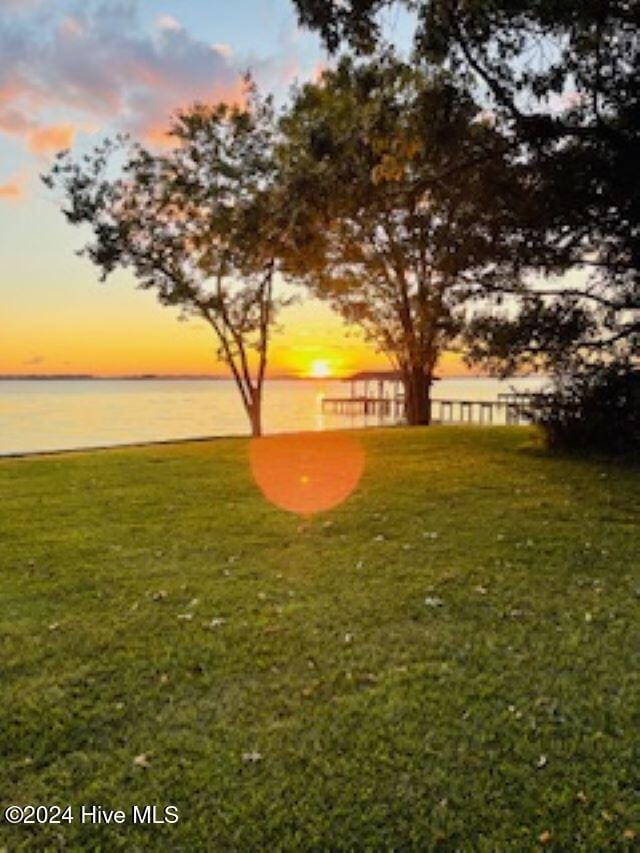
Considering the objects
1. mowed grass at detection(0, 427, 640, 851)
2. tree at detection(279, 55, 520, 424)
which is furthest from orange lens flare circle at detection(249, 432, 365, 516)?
tree at detection(279, 55, 520, 424)

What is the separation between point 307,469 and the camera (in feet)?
41.4

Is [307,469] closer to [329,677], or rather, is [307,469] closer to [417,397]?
[329,677]

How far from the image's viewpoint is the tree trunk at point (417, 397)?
22.5 metres

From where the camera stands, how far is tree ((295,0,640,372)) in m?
9.02

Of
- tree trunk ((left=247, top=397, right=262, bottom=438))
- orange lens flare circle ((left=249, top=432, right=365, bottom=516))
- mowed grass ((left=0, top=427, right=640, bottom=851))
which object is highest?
tree trunk ((left=247, top=397, right=262, bottom=438))

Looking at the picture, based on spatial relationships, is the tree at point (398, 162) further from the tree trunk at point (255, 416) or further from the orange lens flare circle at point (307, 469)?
the tree trunk at point (255, 416)

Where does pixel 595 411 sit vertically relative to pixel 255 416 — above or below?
above

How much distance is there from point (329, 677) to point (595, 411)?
9.99 metres

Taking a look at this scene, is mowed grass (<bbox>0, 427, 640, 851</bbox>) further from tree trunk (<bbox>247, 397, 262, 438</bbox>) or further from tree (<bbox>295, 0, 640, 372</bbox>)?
tree trunk (<bbox>247, 397, 262, 438</bbox>)

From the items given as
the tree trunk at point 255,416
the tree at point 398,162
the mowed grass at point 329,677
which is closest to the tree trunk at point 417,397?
the tree trunk at point 255,416

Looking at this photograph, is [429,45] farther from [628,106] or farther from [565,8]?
[628,106]

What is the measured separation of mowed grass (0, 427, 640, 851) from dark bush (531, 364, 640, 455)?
3.99 metres

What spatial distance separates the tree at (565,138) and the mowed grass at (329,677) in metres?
4.19

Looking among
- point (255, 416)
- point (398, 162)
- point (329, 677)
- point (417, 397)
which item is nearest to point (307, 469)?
point (398, 162)
